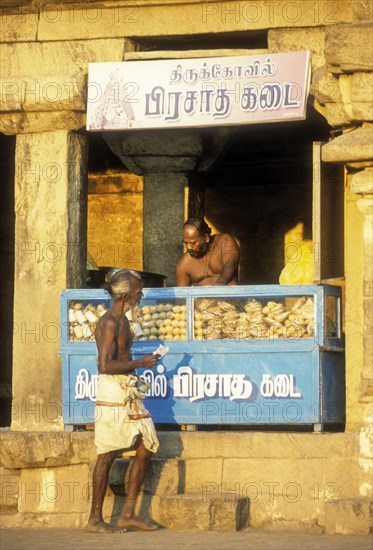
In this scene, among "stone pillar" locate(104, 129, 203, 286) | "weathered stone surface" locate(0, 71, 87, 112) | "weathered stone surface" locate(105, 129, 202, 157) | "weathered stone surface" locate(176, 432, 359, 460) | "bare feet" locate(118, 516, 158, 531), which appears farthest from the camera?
"stone pillar" locate(104, 129, 203, 286)

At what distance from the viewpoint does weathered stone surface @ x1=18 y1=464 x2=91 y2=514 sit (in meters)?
10.8

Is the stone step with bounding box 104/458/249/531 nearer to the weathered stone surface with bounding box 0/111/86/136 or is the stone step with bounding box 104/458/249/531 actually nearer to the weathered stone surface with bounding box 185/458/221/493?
the weathered stone surface with bounding box 185/458/221/493

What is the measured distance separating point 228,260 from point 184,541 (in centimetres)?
259

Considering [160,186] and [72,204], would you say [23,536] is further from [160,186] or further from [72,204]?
[160,186]

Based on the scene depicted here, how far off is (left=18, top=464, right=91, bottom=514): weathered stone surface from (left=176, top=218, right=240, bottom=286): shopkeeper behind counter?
1.79m

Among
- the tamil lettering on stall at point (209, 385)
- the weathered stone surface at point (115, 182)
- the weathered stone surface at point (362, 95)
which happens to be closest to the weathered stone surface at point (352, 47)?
the weathered stone surface at point (362, 95)

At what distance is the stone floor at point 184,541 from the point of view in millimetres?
9648

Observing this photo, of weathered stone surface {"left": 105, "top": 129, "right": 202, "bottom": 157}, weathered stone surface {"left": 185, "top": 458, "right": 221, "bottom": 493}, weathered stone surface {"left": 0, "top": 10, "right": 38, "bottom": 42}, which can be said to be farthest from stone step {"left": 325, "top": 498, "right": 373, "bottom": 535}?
weathered stone surface {"left": 0, "top": 10, "right": 38, "bottom": 42}

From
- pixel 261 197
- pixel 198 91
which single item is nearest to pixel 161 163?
pixel 261 197

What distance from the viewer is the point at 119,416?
33.2 feet

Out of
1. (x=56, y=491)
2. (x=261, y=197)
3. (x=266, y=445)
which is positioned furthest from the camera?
(x=261, y=197)

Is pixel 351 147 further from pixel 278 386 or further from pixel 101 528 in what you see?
pixel 101 528

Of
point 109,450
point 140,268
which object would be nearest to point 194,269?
A: point 109,450

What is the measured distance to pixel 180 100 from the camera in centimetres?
1106
